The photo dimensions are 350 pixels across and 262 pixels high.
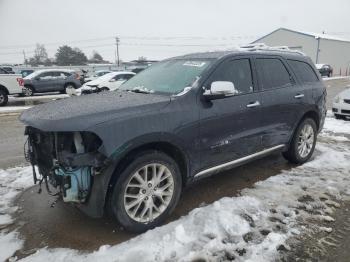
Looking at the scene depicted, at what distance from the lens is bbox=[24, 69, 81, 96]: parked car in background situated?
62.5 ft

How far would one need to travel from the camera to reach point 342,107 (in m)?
10.1

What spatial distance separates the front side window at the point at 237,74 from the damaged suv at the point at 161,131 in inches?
0.5

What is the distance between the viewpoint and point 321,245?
318cm

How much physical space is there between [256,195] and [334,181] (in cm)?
128

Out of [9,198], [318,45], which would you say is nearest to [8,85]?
[9,198]

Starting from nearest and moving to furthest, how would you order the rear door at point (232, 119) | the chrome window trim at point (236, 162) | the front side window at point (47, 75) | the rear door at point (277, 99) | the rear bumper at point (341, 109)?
1. the rear door at point (232, 119)
2. the chrome window trim at point (236, 162)
3. the rear door at point (277, 99)
4. the rear bumper at point (341, 109)
5. the front side window at point (47, 75)

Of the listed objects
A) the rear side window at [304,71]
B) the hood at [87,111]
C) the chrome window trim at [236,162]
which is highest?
the rear side window at [304,71]

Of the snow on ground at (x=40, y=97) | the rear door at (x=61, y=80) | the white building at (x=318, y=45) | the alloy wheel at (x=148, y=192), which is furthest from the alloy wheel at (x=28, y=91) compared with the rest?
the white building at (x=318, y=45)

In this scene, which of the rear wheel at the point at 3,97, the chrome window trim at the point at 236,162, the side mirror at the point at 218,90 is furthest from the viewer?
the rear wheel at the point at 3,97

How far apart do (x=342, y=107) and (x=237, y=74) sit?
23.5 ft

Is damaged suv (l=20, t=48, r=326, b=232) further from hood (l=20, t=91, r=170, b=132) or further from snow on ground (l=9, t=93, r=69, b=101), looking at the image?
snow on ground (l=9, t=93, r=69, b=101)

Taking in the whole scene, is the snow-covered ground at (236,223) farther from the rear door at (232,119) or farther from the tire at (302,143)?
the rear door at (232,119)

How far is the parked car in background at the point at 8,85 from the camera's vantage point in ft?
50.4

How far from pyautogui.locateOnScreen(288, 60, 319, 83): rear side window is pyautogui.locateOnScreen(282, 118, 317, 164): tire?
25.8 inches
